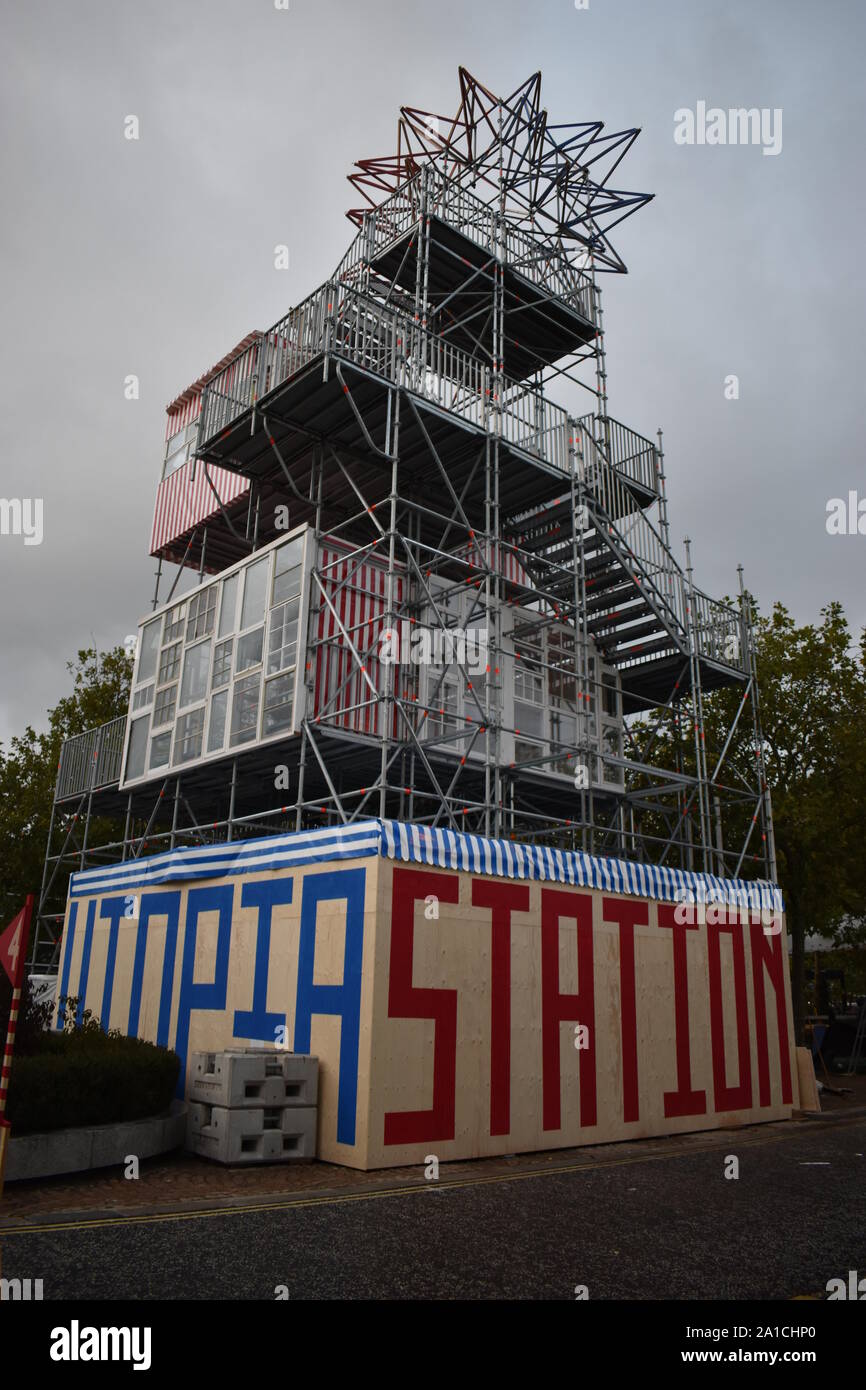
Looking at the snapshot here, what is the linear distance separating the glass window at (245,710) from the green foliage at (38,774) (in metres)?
18.5

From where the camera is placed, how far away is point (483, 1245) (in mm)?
7391

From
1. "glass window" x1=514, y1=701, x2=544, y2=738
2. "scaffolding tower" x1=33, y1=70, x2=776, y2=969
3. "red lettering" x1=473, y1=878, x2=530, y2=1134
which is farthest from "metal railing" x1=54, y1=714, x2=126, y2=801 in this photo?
"red lettering" x1=473, y1=878, x2=530, y2=1134

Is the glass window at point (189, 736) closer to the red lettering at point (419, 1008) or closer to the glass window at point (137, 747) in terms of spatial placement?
the glass window at point (137, 747)

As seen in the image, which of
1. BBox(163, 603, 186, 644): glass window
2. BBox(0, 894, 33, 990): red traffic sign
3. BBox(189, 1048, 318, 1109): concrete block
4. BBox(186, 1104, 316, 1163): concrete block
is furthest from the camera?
BBox(163, 603, 186, 644): glass window

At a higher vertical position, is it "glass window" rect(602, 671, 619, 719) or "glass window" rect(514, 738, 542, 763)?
"glass window" rect(602, 671, 619, 719)

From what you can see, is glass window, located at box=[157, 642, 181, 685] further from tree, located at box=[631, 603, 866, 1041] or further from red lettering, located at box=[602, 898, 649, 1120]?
tree, located at box=[631, 603, 866, 1041]

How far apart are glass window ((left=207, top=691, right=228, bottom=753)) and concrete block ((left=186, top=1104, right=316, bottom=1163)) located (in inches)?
299

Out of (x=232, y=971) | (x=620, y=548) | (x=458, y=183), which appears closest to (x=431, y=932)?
(x=232, y=971)

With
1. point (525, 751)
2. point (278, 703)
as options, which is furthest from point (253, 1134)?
point (525, 751)

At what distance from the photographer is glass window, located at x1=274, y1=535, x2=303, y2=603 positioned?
16891mm

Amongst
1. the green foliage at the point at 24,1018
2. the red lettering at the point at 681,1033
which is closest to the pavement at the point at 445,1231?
the green foliage at the point at 24,1018

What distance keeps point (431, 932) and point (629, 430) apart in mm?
13958

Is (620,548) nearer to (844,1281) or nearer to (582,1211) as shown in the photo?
(582,1211)

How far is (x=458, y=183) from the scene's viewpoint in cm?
2130
